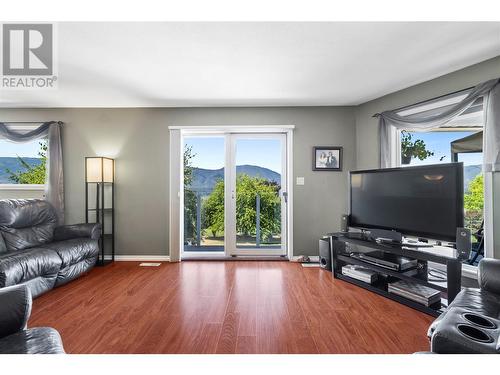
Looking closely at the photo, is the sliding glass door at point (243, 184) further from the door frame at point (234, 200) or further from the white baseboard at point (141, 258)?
the white baseboard at point (141, 258)

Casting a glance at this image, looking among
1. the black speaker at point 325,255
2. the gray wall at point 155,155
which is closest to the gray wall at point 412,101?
the gray wall at point 155,155

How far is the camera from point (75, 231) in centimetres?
326

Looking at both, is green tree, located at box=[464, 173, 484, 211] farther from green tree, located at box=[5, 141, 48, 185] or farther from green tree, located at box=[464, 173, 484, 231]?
green tree, located at box=[5, 141, 48, 185]

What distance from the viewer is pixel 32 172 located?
12.7ft

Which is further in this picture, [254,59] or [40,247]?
[40,247]

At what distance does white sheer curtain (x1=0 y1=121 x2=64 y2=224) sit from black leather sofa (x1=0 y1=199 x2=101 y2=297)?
0.36 meters

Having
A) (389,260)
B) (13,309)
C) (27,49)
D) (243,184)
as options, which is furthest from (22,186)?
(389,260)

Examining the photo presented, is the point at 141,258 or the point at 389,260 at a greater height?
the point at 389,260

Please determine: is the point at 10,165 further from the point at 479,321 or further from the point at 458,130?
the point at 458,130

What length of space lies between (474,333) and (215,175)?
3471 mm

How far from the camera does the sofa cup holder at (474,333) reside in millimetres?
1028

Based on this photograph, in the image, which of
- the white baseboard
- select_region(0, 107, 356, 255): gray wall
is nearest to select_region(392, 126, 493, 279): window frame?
select_region(0, 107, 356, 255): gray wall

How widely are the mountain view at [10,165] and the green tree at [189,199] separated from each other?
2.40m

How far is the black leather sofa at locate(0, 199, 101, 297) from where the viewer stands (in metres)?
2.32
